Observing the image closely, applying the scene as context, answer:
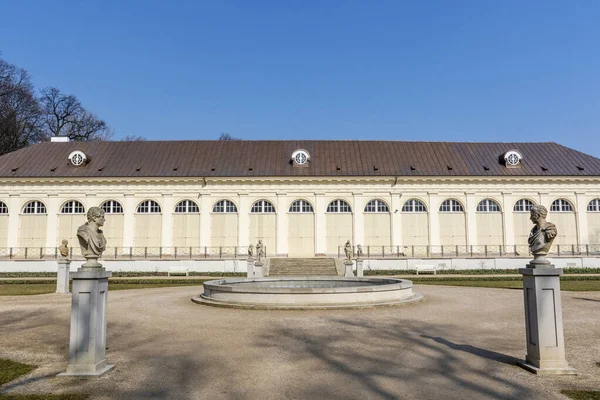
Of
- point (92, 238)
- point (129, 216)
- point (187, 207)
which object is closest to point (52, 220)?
point (129, 216)

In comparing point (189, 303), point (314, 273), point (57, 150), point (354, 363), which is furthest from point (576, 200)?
point (57, 150)

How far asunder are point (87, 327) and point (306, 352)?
152 inches

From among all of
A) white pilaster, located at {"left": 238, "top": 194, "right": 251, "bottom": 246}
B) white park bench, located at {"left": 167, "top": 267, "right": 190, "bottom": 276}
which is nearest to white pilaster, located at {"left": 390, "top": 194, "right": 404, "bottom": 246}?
white pilaster, located at {"left": 238, "top": 194, "right": 251, "bottom": 246}

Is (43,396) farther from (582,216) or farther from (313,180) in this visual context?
(582,216)

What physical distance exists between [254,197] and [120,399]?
3098 cm

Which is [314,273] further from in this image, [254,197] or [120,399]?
[120,399]

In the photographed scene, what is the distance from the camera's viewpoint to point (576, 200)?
121 ft

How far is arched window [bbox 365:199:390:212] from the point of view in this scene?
37062 mm

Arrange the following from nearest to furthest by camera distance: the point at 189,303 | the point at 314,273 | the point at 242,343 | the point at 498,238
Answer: the point at 242,343, the point at 189,303, the point at 314,273, the point at 498,238

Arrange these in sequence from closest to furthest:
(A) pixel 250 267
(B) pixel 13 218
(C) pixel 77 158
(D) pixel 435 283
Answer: (D) pixel 435 283, (A) pixel 250 267, (B) pixel 13 218, (C) pixel 77 158

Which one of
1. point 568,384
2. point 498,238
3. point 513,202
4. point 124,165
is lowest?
point 568,384

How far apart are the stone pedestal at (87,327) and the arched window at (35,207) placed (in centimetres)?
3410

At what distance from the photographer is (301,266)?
30.8 meters

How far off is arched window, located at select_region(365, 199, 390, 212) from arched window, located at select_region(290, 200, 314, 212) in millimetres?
4730
